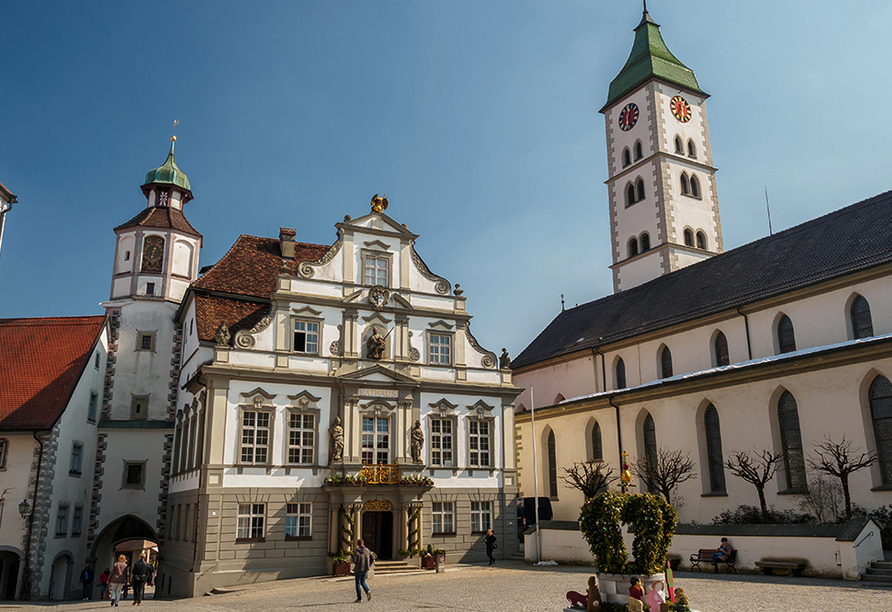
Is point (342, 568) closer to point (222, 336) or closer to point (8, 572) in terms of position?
point (222, 336)

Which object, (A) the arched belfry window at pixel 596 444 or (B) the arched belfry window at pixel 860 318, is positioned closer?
(B) the arched belfry window at pixel 860 318

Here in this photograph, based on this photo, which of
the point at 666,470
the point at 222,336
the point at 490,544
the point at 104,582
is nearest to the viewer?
the point at 222,336

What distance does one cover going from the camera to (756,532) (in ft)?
72.0

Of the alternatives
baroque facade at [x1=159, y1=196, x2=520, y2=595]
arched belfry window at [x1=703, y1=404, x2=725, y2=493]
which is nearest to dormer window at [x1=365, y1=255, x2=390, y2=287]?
baroque facade at [x1=159, y1=196, x2=520, y2=595]

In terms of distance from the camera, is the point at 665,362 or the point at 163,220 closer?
the point at 665,362

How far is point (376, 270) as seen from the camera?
32.3 m

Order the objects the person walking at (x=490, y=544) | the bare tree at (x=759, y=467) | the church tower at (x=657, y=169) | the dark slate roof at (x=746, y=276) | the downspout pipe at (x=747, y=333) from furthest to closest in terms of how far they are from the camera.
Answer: the church tower at (x=657, y=169)
the downspout pipe at (x=747, y=333)
the person walking at (x=490, y=544)
the dark slate roof at (x=746, y=276)
the bare tree at (x=759, y=467)

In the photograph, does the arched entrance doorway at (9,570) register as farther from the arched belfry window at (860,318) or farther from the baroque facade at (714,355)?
the arched belfry window at (860,318)

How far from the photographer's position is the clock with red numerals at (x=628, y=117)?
52.7m

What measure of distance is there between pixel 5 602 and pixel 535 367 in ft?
91.0

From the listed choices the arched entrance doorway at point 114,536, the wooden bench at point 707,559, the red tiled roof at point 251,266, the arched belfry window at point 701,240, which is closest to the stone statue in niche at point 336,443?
the red tiled roof at point 251,266

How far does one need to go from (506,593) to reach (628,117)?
40.8 meters

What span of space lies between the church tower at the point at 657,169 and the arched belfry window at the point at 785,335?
1660 centimetres

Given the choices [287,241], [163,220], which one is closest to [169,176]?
[163,220]
